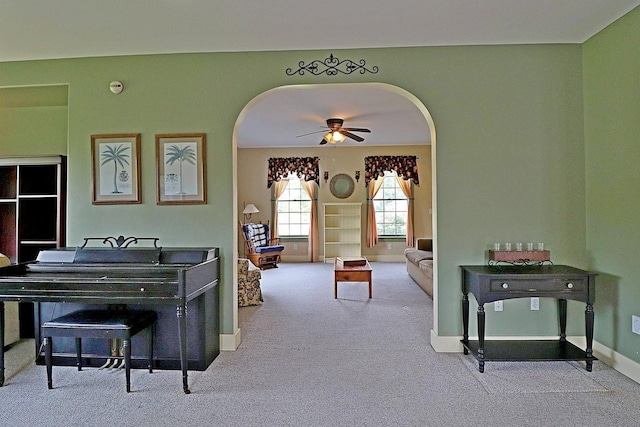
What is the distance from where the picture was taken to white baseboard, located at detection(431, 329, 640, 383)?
2.66 meters

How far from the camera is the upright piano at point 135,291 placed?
2504 mm

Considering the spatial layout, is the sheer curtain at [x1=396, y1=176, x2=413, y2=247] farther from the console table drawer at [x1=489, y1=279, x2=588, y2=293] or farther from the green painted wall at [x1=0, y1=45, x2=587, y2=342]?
the console table drawer at [x1=489, y1=279, x2=588, y2=293]

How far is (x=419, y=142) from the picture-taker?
8406 millimetres

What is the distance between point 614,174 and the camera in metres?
2.82

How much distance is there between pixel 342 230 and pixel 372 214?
79 centimetres

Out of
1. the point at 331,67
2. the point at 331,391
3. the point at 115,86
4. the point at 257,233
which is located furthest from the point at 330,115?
the point at 331,391

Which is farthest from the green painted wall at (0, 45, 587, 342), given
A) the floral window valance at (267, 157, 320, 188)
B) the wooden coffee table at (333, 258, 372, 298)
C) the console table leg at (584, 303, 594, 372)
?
the floral window valance at (267, 157, 320, 188)

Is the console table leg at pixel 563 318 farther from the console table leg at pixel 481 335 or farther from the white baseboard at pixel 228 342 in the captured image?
the white baseboard at pixel 228 342

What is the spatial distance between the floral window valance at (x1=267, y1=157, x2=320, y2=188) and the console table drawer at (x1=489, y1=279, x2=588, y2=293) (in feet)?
20.8

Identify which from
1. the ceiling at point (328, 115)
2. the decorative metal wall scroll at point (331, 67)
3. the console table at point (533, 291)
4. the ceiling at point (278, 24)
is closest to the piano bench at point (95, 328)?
the ceiling at point (328, 115)

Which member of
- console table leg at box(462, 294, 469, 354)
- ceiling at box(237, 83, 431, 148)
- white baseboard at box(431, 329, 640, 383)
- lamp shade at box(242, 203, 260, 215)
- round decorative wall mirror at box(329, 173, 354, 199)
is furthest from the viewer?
round decorative wall mirror at box(329, 173, 354, 199)

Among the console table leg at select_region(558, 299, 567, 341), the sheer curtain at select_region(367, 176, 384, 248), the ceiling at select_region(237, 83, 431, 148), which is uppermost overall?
the ceiling at select_region(237, 83, 431, 148)

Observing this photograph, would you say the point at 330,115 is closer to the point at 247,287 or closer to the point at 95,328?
the point at 247,287

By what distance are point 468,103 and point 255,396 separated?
2.82m
